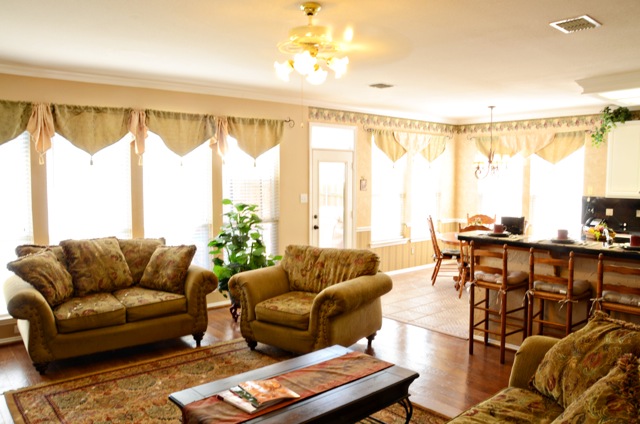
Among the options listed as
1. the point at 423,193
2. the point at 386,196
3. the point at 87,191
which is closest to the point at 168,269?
the point at 87,191

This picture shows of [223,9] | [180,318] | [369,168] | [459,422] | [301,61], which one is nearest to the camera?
[459,422]

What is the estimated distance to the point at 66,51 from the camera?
4105 mm

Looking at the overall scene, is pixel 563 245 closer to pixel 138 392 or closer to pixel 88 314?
pixel 138 392

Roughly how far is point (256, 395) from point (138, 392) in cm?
156

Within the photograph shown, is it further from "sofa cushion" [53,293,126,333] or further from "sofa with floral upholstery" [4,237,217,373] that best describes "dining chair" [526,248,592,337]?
"sofa cushion" [53,293,126,333]

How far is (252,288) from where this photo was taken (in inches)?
176

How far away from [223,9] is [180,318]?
2730 mm

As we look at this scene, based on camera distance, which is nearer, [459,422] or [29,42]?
[459,422]

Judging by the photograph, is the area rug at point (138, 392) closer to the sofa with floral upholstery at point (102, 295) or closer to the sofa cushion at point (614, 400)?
the sofa with floral upholstery at point (102, 295)

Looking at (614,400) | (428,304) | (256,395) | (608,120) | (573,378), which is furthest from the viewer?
(608,120)

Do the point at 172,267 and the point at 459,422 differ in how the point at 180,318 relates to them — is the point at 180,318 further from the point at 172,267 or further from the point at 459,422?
the point at 459,422

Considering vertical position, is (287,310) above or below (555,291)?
below

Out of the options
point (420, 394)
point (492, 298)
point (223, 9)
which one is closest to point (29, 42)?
point (223, 9)


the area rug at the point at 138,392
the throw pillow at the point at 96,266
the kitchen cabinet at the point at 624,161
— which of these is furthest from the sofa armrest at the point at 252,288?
the kitchen cabinet at the point at 624,161
